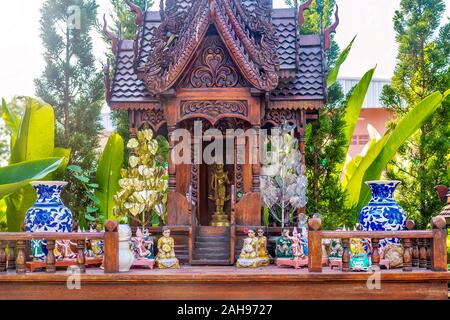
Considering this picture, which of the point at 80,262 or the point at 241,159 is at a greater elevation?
the point at 241,159

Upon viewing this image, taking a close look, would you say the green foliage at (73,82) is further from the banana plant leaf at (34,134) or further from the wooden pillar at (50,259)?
the wooden pillar at (50,259)

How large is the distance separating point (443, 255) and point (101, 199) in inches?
250

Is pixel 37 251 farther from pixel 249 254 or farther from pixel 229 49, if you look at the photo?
pixel 229 49

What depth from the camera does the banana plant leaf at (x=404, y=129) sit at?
1048 cm

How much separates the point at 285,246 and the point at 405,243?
159cm

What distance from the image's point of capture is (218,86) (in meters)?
8.55

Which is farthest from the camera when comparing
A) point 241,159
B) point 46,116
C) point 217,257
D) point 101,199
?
point 101,199

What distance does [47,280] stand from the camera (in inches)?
272

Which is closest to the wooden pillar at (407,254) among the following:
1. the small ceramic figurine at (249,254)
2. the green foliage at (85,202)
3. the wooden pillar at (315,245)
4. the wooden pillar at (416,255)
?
the wooden pillar at (416,255)

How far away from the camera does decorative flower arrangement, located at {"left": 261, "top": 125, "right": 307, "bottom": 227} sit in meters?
8.73

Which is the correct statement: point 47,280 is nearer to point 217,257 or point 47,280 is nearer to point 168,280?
point 168,280

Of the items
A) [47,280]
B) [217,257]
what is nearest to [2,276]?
Result: [47,280]

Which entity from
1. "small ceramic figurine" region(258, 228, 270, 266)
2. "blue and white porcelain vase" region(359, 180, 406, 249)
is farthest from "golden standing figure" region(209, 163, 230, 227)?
"blue and white porcelain vase" region(359, 180, 406, 249)

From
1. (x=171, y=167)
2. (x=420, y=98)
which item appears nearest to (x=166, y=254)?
(x=171, y=167)
